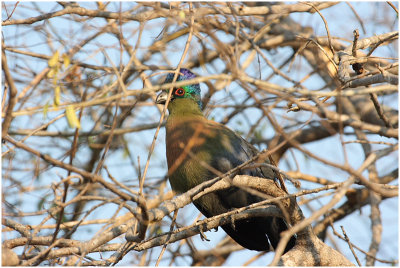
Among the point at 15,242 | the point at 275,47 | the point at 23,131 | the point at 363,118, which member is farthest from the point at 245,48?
the point at 15,242

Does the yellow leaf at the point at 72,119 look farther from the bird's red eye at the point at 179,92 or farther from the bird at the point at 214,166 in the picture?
the bird's red eye at the point at 179,92

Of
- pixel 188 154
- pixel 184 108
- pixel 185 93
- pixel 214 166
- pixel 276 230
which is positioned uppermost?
pixel 185 93

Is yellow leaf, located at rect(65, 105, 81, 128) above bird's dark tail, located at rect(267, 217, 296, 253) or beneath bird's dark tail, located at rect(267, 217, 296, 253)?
above

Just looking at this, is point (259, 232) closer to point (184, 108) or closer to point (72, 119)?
point (184, 108)

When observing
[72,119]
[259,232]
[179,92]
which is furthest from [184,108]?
[72,119]

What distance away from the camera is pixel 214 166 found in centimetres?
434

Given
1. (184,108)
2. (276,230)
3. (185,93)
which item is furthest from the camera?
(185,93)

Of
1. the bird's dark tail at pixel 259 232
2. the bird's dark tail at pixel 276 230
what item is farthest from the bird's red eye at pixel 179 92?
the bird's dark tail at pixel 276 230

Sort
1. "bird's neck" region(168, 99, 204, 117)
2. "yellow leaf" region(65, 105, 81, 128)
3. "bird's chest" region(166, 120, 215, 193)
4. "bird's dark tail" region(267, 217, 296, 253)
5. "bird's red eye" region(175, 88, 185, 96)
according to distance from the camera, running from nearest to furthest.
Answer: "yellow leaf" region(65, 105, 81, 128) → "bird's chest" region(166, 120, 215, 193) → "bird's dark tail" region(267, 217, 296, 253) → "bird's neck" region(168, 99, 204, 117) → "bird's red eye" region(175, 88, 185, 96)

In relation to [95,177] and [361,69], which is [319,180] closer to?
[361,69]

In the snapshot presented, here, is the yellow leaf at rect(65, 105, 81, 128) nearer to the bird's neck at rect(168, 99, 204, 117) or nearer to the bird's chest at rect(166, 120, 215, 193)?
the bird's chest at rect(166, 120, 215, 193)

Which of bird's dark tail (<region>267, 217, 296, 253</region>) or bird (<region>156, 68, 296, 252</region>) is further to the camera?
bird's dark tail (<region>267, 217, 296, 253</region>)

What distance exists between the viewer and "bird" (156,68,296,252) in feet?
14.2

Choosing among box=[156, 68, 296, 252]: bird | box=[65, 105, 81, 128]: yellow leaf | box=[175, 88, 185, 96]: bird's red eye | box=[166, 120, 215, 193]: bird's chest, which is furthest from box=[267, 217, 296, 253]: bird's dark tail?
box=[65, 105, 81, 128]: yellow leaf
